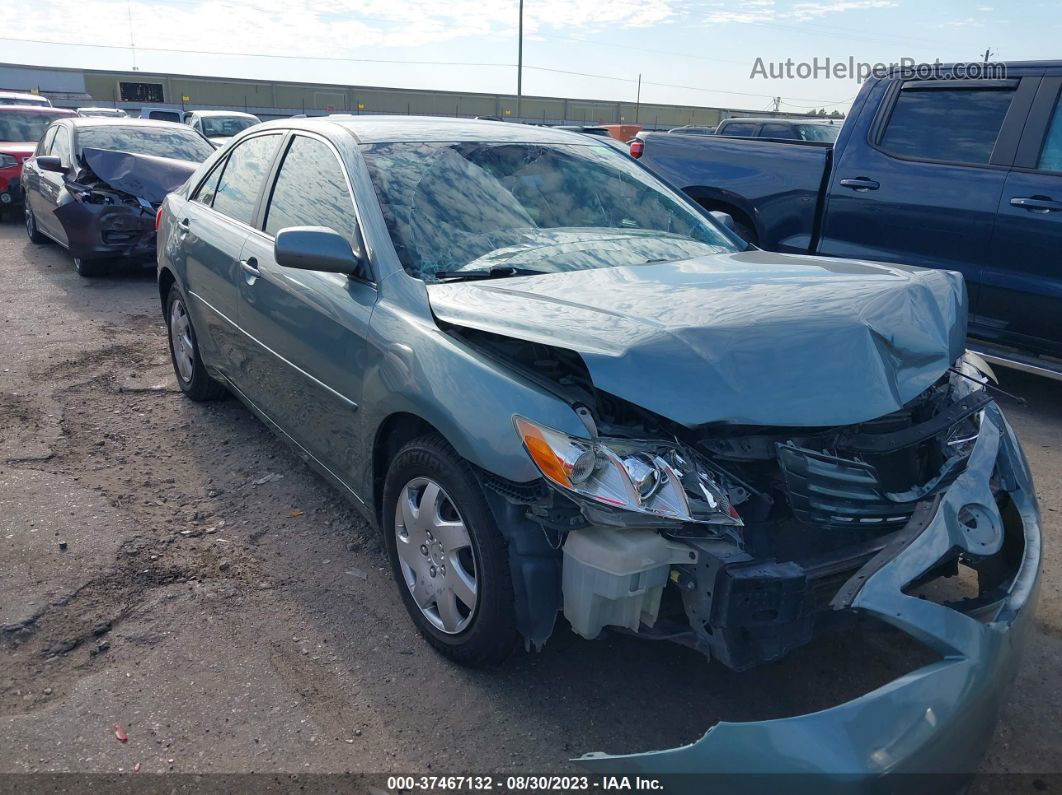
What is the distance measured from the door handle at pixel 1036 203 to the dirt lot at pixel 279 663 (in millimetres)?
1735

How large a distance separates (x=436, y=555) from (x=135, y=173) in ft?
25.2

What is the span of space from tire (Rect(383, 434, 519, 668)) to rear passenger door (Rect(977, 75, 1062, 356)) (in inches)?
164

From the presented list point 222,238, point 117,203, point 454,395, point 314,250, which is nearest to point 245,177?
point 222,238

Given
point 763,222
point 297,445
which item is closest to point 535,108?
point 763,222

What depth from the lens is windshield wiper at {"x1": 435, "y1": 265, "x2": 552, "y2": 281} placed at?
3.02 m

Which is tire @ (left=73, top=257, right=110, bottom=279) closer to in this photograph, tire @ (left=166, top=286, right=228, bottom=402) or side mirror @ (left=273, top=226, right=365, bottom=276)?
tire @ (left=166, top=286, right=228, bottom=402)

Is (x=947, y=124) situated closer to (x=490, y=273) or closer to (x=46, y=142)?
(x=490, y=273)

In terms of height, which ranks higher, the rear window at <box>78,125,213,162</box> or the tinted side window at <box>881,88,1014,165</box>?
the tinted side window at <box>881,88,1014,165</box>

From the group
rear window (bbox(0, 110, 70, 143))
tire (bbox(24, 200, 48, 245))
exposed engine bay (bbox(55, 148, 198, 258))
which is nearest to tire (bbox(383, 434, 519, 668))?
exposed engine bay (bbox(55, 148, 198, 258))

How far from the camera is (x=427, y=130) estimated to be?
3.69 metres

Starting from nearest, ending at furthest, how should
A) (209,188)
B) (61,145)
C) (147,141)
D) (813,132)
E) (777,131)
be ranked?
(209,188) → (147,141) → (61,145) → (813,132) → (777,131)

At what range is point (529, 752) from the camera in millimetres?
2475

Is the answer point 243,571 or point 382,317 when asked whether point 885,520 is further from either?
point 243,571

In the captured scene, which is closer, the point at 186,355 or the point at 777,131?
the point at 186,355
